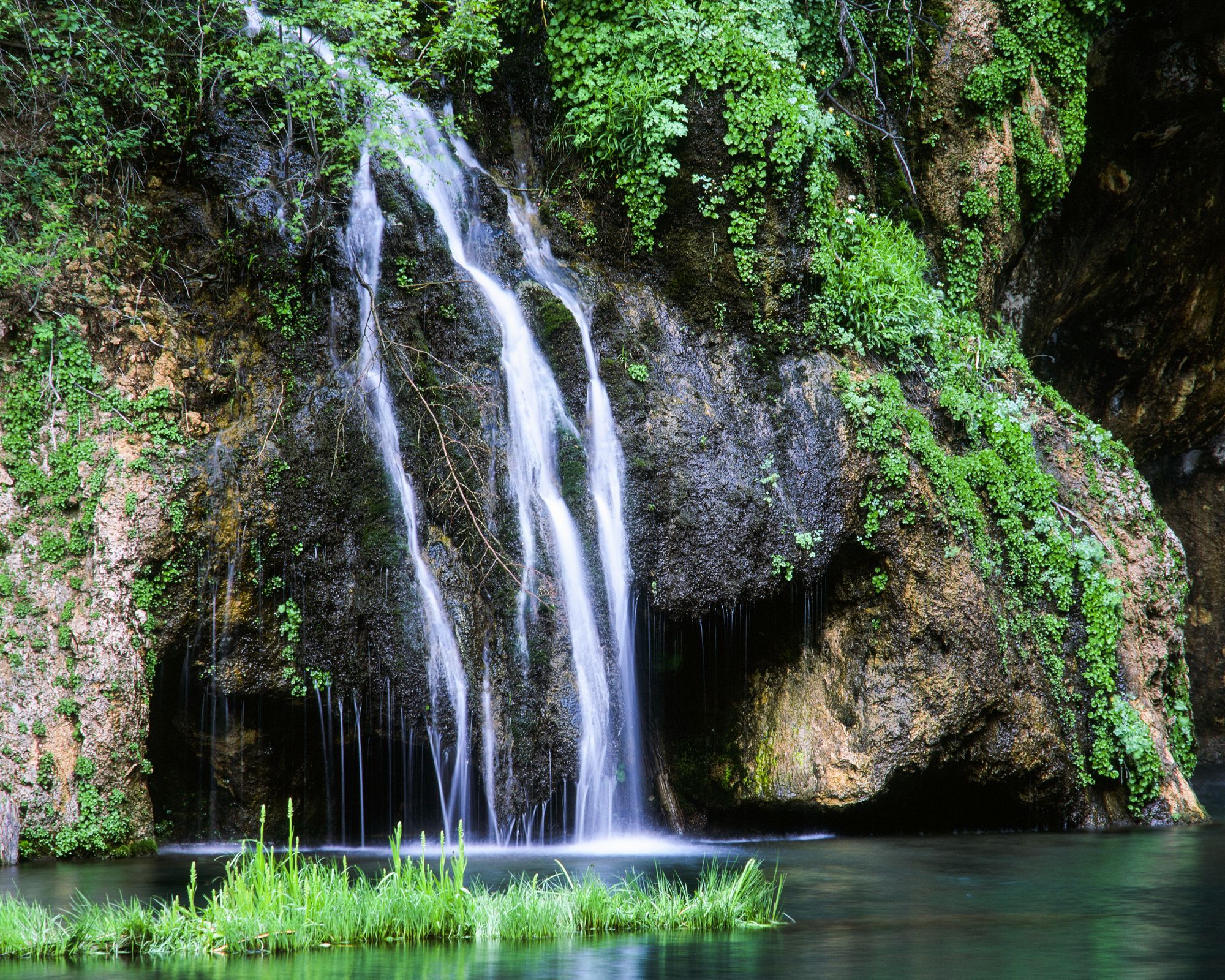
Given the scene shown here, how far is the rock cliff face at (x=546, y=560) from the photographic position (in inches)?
328

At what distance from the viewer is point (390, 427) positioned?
9.16 meters

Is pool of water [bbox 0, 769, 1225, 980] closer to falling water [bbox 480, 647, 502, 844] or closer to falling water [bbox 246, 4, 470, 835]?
falling water [bbox 480, 647, 502, 844]

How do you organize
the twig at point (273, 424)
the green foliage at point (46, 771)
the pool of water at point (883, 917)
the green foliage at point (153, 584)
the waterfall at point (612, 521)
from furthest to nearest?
the waterfall at point (612, 521) → the twig at point (273, 424) → the green foliage at point (153, 584) → the green foliage at point (46, 771) → the pool of water at point (883, 917)

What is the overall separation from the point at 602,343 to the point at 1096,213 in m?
8.12

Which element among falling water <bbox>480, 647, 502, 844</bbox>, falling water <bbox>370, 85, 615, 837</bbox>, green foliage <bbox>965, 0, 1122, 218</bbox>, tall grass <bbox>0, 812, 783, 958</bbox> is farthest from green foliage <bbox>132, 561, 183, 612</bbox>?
green foliage <bbox>965, 0, 1122, 218</bbox>

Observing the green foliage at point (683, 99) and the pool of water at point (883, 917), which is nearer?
the pool of water at point (883, 917)

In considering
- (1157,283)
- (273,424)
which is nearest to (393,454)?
(273,424)

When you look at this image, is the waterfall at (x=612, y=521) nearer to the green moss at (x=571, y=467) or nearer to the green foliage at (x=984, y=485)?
the green moss at (x=571, y=467)

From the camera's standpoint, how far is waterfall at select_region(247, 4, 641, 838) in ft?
28.2

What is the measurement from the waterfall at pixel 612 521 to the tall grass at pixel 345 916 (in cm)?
332

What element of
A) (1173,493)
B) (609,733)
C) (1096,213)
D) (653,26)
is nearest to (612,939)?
(609,733)

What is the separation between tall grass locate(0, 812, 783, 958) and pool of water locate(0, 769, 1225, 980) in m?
0.13

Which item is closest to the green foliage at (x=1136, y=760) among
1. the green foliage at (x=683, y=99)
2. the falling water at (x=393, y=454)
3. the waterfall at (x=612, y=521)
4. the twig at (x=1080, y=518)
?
the twig at (x=1080, y=518)

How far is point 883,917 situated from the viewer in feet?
19.0
